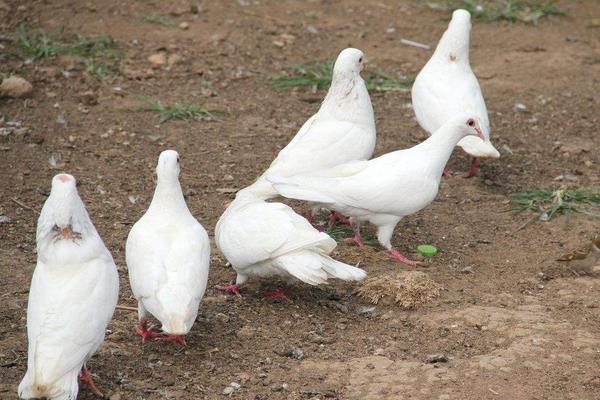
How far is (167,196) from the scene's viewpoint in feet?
18.9

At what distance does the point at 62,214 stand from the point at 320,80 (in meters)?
5.14

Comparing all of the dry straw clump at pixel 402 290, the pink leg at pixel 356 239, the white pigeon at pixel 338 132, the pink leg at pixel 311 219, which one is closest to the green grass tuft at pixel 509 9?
the white pigeon at pixel 338 132

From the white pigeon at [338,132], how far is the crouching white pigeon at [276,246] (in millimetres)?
697

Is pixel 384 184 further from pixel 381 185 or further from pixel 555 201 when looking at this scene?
pixel 555 201

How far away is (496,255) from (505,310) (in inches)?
43.4

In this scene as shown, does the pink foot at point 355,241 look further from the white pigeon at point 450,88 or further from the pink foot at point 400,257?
the white pigeon at point 450,88

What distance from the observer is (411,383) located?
5145mm

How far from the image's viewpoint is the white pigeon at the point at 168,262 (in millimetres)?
5168

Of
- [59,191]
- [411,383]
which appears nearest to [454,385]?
[411,383]

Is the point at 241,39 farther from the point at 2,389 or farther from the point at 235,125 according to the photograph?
the point at 2,389

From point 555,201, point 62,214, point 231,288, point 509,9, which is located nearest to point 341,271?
point 231,288

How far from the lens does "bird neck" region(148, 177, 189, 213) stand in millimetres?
5770

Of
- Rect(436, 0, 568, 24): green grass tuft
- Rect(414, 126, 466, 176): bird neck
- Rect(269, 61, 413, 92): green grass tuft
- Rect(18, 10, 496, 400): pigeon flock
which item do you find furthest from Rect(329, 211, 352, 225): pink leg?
Rect(436, 0, 568, 24): green grass tuft

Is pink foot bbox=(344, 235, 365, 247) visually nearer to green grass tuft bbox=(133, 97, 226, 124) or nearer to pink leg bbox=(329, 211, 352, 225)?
pink leg bbox=(329, 211, 352, 225)
